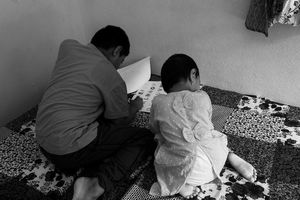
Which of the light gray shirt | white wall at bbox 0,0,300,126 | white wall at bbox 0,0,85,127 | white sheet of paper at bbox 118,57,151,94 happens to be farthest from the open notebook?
the light gray shirt

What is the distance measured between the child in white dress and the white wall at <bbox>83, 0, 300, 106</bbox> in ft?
1.90

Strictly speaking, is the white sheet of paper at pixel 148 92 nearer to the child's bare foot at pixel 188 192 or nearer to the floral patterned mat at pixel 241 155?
the floral patterned mat at pixel 241 155

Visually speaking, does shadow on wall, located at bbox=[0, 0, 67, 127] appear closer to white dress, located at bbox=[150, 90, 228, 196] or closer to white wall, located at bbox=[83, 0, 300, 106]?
white wall, located at bbox=[83, 0, 300, 106]

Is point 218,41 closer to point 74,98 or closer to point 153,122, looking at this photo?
point 153,122

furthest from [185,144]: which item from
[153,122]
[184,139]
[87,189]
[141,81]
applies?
[141,81]

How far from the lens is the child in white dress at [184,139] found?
1220mm

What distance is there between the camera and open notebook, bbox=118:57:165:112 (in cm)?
196

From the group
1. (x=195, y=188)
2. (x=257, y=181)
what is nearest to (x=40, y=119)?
(x=195, y=188)

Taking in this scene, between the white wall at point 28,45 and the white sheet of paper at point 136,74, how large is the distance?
462 millimetres

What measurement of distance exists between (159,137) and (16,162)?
683 millimetres

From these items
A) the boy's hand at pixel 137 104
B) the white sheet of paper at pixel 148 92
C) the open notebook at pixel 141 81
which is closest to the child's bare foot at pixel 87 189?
the boy's hand at pixel 137 104

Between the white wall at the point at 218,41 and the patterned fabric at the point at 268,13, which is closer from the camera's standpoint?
the patterned fabric at the point at 268,13

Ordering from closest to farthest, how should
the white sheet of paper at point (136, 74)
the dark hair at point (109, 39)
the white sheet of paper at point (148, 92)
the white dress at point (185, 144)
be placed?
the white dress at point (185, 144) < the dark hair at point (109, 39) < the white sheet of paper at point (148, 92) < the white sheet of paper at point (136, 74)

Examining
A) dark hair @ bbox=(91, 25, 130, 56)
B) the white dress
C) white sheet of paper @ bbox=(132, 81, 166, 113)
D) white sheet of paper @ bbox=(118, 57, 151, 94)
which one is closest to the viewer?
the white dress
